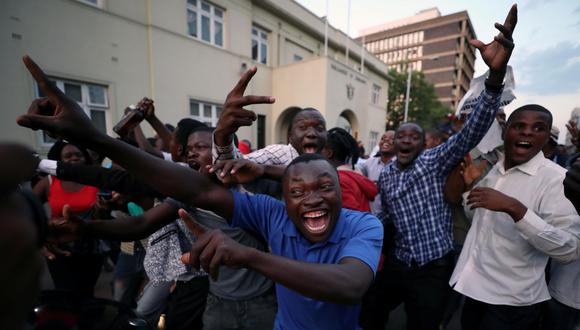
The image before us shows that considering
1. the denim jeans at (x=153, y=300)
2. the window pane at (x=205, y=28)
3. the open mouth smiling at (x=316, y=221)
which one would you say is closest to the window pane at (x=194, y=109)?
the window pane at (x=205, y=28)

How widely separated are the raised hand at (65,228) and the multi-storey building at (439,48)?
146 feet

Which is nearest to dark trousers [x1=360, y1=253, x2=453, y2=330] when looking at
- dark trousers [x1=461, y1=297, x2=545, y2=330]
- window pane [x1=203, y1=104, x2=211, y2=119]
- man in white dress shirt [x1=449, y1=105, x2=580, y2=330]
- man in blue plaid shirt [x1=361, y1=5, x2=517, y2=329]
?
man in blue plaid shirt [x1=361, y1=5, x2=517, y2=329]

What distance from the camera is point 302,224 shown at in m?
1.37

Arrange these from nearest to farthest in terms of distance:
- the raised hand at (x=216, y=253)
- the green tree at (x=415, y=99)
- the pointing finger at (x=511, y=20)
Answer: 1. the raised hand at (x=216, y=253)
2. the pointing finger at (x=511, y=20)
3. the green tree at (x=415, y=99)

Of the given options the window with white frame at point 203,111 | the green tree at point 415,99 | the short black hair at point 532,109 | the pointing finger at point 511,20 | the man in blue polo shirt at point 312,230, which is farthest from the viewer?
the green tree at point 415,99

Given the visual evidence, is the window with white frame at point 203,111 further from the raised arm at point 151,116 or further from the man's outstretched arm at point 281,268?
the man's outstretched arm at point 281,268

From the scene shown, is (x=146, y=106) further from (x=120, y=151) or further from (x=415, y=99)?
(x=415, y=99)

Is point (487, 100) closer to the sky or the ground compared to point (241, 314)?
closer to the sky

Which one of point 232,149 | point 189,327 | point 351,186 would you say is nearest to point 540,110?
point 351,186

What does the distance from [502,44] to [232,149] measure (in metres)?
1.70

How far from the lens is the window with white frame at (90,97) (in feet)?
23.0

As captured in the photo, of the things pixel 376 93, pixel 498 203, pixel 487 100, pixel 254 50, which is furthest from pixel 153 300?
pixel 376 93

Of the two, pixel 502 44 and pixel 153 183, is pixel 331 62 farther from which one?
pixel 153 183

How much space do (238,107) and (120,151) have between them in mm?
586
